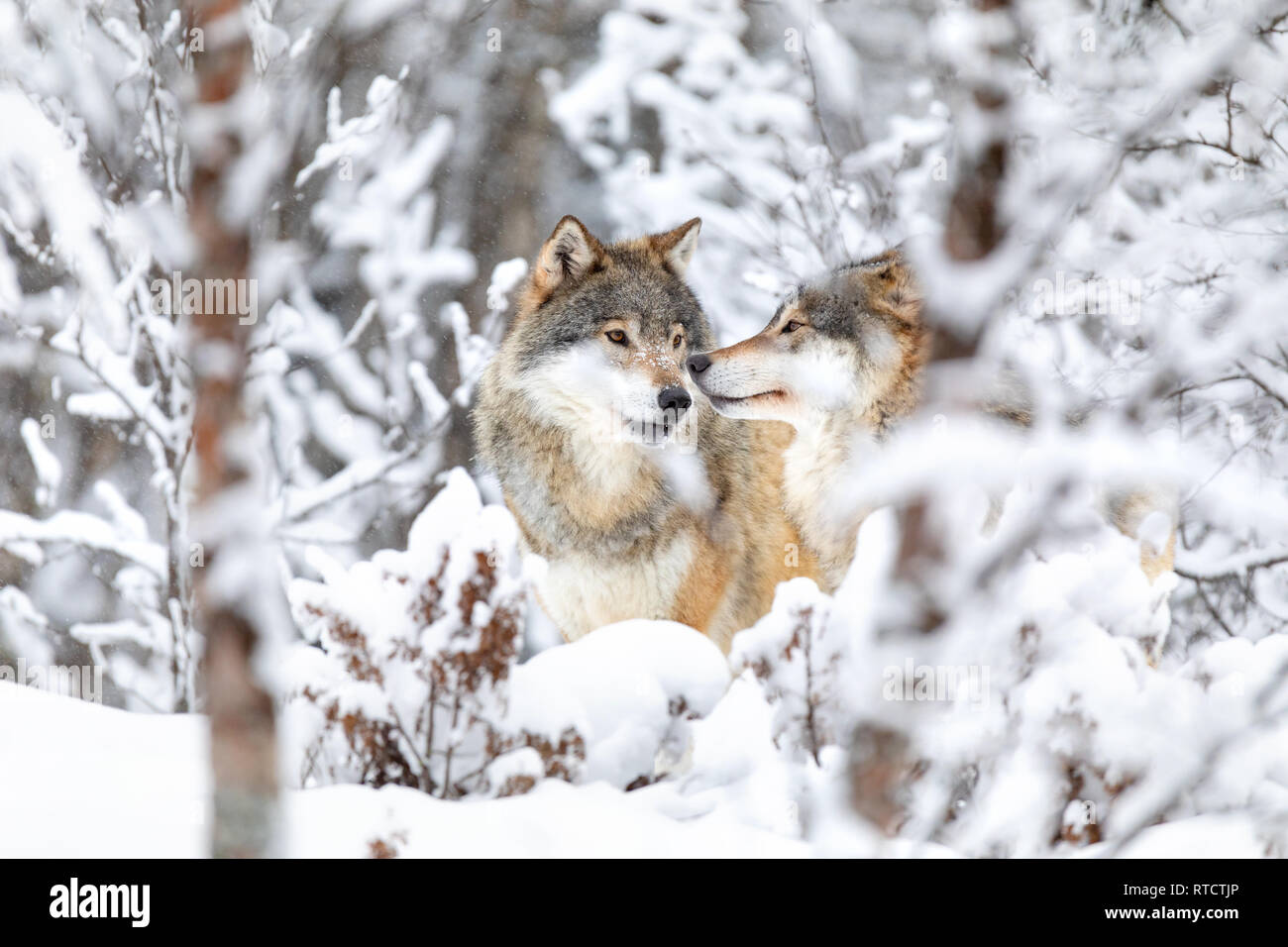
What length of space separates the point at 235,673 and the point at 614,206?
595 cm

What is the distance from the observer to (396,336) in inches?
276

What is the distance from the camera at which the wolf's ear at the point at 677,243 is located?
4.96 m

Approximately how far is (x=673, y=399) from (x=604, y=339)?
0.44m

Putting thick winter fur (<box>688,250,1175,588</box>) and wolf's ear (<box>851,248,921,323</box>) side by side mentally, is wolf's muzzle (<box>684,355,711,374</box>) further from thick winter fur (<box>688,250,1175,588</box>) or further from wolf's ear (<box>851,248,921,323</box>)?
wolf's ear (<box>851,248,921,323</box>)

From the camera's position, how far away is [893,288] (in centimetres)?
402

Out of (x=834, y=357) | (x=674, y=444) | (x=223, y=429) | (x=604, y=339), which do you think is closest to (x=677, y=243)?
(x=604, y=339)

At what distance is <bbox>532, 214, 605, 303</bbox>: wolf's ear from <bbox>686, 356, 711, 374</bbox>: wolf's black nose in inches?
32.2

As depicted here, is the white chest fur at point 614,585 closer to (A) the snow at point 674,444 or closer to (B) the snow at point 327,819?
(A) the snow at point 674,444

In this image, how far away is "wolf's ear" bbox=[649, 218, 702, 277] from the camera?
4.96 metres

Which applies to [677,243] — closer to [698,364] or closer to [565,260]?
[565,260]

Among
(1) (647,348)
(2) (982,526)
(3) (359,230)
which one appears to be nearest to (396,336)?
(3) (359,230)

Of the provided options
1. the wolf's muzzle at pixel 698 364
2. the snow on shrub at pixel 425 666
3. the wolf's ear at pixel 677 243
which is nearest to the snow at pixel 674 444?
the snow on shrub at pixel 425 666

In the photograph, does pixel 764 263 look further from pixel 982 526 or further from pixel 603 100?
pixel 982 526

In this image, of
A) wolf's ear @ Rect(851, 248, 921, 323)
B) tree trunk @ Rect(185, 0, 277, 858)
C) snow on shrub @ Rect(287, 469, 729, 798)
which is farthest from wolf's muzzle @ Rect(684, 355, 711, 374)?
tree trunk @ Rect(185, 0, 277, 858)
